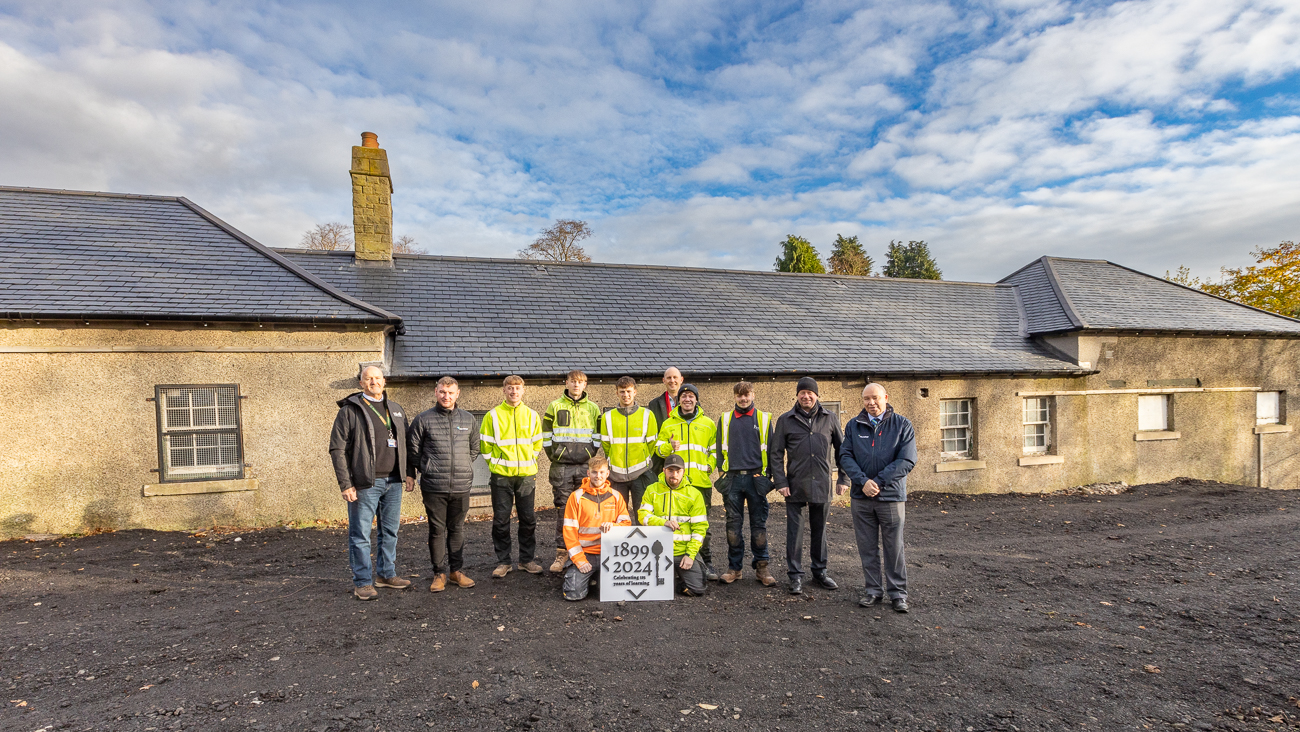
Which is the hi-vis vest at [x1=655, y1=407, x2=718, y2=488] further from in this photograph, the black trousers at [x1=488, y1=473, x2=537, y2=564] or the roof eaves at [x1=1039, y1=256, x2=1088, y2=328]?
the roof eaves at [x1=1039, y1=256, x2=1088, y2=328]

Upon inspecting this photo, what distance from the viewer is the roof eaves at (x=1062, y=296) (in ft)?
43.5

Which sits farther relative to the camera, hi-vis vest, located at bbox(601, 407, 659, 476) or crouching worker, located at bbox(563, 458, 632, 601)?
hi-vis vest, located at bbox(601, 407, 659, 476)

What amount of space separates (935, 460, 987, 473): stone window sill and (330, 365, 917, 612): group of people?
7.07 m

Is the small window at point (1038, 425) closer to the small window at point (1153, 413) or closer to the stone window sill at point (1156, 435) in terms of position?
the stone window sill at point (1156, 435)

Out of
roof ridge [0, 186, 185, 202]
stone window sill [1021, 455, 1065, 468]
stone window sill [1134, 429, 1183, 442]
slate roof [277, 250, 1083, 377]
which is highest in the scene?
roof ridge [0, 186, 185, 202]

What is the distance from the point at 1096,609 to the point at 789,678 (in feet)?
12.4

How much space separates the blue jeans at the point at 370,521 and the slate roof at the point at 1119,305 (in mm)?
14434

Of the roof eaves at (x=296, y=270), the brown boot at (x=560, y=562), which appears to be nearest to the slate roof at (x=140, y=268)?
the roof eaves at (x=296, y=270)

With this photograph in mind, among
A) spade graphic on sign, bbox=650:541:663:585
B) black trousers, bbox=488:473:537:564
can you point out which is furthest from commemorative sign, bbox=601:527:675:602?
black trousers, bbox=488:473:537:564

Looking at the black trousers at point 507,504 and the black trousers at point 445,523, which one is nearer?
the black trousers at point 445,523

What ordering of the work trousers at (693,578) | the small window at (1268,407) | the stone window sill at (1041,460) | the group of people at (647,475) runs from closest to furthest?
1. the group of people at (647,475)
2. the work trousers at (693,578)
3. the stone window sill at (1041,460)
4. the small window at (1268,407)

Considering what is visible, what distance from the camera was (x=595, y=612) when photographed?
17.9ft

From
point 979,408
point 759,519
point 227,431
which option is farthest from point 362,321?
point 979,408

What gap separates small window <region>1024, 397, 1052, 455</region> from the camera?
42.8ft
